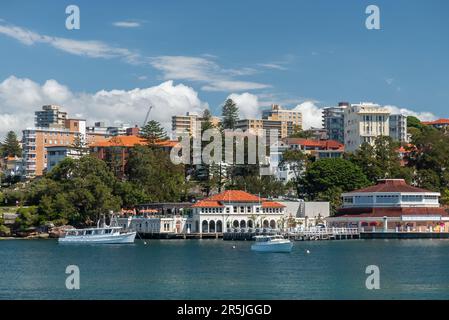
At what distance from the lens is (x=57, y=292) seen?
5134 cm

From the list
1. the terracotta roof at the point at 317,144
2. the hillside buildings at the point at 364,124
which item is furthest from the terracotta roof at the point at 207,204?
the terracotta roof at the point at 317,144

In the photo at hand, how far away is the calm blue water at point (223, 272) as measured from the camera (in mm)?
50844

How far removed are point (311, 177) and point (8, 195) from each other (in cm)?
4700

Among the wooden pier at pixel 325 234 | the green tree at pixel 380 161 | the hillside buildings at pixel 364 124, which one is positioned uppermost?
the hillside buildings at pixel 364 124

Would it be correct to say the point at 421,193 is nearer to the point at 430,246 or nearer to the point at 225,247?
the point at 430,246

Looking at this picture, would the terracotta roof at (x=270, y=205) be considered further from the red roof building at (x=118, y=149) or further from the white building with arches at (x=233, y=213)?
the red roof building at (x=118, y=149)

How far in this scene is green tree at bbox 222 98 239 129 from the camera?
472 feet

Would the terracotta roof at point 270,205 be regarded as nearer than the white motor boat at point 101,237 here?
No

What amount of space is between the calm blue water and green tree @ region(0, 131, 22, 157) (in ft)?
330

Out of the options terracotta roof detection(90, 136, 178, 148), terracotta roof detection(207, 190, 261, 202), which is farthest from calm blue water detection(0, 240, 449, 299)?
terracotta roof detection(90, 136, 178, 148)

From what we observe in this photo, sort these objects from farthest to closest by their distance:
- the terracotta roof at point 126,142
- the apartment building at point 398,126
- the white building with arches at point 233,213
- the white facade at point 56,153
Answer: the apartment building at point 398,126, the white facade at point 56,153, the terracotta roof at point 126,142, the white building with arches at point 233,213

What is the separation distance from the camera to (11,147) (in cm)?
19312

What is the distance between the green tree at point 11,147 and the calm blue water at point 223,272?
330ft
